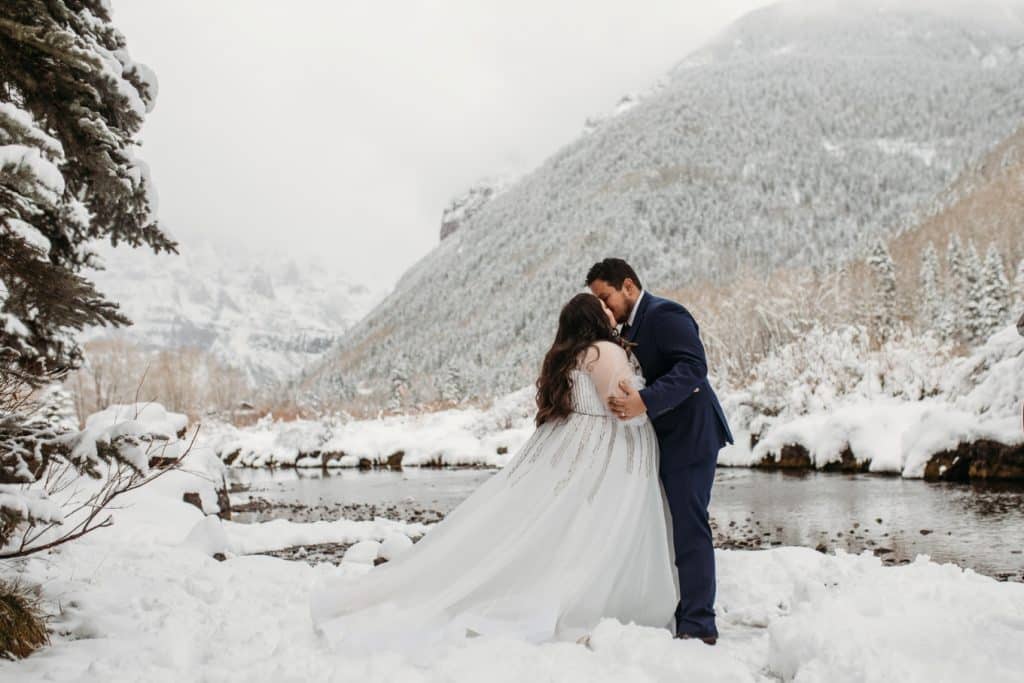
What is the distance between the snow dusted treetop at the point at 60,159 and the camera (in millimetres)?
3455

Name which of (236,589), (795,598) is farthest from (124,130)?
(795,598)

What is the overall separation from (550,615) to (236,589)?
300 cm

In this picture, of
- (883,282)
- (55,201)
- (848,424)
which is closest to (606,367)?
(55,201)

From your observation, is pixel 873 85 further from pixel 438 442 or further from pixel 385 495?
pixel 385 495

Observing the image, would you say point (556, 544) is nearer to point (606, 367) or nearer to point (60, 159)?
point (606, 367)

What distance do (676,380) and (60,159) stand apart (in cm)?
344

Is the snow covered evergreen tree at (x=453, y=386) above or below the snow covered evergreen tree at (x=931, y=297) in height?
below

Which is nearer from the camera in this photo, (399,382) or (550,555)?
(550,555)

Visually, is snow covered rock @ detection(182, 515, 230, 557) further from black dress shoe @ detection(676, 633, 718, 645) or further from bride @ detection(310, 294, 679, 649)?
black dress shoe @ detection(676, 633, 718, 645)

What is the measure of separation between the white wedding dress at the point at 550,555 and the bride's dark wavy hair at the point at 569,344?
0.07 metres

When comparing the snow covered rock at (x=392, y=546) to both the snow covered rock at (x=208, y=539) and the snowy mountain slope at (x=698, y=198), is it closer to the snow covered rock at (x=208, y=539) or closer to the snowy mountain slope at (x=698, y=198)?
the snow covered rock at (x=208, y=539)

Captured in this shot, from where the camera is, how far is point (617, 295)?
4711 millimetres

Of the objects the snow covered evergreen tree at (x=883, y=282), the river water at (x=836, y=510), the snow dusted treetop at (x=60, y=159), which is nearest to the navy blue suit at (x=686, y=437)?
the snow dusted treetop at (x=60, y=159)

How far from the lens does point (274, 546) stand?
984 centimetres
